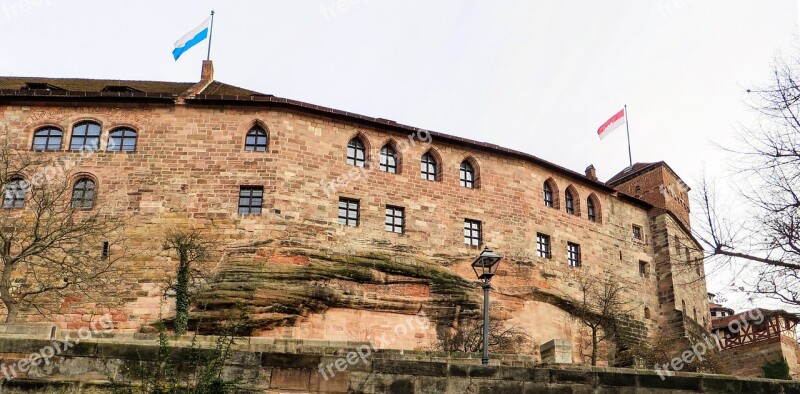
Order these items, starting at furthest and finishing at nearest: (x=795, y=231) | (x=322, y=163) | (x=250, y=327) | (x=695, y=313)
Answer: (x=695, y=313)
(x=322, y=163)
(x=250, y=327)
(x=795, y=231)

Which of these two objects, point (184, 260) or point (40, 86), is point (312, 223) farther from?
point (40, 86)

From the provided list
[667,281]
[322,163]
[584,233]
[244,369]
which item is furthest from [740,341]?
[244,369]

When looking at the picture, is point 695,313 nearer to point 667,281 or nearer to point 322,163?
point 667,281

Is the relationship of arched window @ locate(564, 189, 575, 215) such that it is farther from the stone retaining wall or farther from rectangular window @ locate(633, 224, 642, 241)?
the stone retaining wall

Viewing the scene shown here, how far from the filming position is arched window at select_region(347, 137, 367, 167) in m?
29.2

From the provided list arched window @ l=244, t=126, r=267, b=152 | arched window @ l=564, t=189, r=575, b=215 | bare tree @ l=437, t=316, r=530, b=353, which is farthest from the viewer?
arched window @ l=564, t=189, r=575, b=215

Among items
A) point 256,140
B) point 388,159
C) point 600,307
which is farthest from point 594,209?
point 256,140

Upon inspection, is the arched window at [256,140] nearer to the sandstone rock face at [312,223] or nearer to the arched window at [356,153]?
the sandstone rock face at [312,223]

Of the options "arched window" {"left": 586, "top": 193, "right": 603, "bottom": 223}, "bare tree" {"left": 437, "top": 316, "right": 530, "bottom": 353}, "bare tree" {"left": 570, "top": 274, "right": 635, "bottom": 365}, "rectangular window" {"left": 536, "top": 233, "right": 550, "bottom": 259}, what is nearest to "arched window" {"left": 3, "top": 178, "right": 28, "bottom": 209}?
"bare tree" {"left": 437, "top": 316, "right": 530, "bottom": 353}

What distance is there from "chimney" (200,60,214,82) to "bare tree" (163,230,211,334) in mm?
8748

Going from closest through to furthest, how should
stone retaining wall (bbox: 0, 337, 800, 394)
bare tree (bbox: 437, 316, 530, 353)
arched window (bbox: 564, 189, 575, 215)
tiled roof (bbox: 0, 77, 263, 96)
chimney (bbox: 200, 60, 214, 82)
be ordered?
stone retaining wall (bbox: 0, 337, 800, 394) → bare tree (bbox: 437, 316, 530, 353) → tiled roof (bbox: 0, 77, 263, 96) → chimney (bbox: 200, 60, 214, 82) → arched window (bbox: 564, 189, 575, 215)

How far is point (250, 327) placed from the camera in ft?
78.9

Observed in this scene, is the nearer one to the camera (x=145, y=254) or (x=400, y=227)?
(x=145, y=254)

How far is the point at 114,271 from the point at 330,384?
1745 cm
